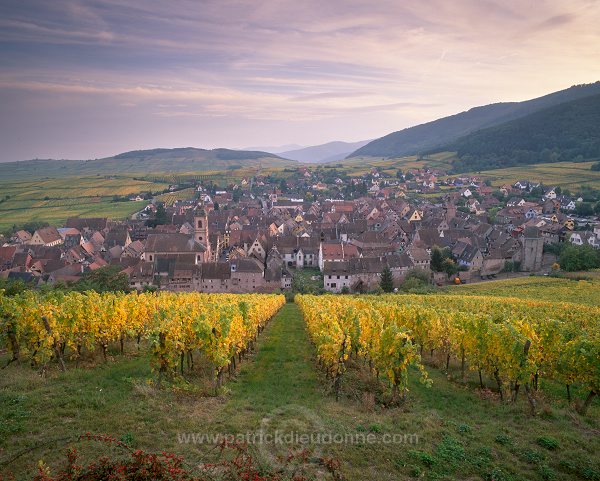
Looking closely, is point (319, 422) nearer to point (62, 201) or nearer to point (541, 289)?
point (541, 289)

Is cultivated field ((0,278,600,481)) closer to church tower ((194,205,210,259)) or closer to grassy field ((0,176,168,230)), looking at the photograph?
church tower ((194,205,210,259))

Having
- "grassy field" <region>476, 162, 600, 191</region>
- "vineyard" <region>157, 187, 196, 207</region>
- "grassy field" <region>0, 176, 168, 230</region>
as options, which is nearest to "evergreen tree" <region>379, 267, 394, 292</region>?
"grassy field" <region>0, 176, 168, 230</region>

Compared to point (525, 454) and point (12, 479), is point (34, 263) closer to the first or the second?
point (12, 479)

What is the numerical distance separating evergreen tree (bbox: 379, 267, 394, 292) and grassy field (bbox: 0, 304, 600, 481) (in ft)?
149

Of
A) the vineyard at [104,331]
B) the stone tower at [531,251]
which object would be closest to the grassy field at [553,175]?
the stone tower at [531,251]

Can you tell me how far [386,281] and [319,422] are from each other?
53085mm

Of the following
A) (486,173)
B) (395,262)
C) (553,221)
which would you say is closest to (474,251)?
(395,262)

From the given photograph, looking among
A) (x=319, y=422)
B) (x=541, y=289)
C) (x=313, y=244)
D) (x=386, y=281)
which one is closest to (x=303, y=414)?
(x=319, y=422)

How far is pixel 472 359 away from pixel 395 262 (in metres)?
55.2

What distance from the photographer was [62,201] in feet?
530

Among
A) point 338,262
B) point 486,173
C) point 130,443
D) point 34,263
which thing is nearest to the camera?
point 130,443

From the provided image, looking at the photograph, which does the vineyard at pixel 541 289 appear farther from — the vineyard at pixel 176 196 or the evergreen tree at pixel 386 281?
the vineyard at pixel 176 196

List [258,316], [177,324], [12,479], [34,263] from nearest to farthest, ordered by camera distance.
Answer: [12,479] → [177,324] → [258,316] → [34,263]

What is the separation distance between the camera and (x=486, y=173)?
195 meters
